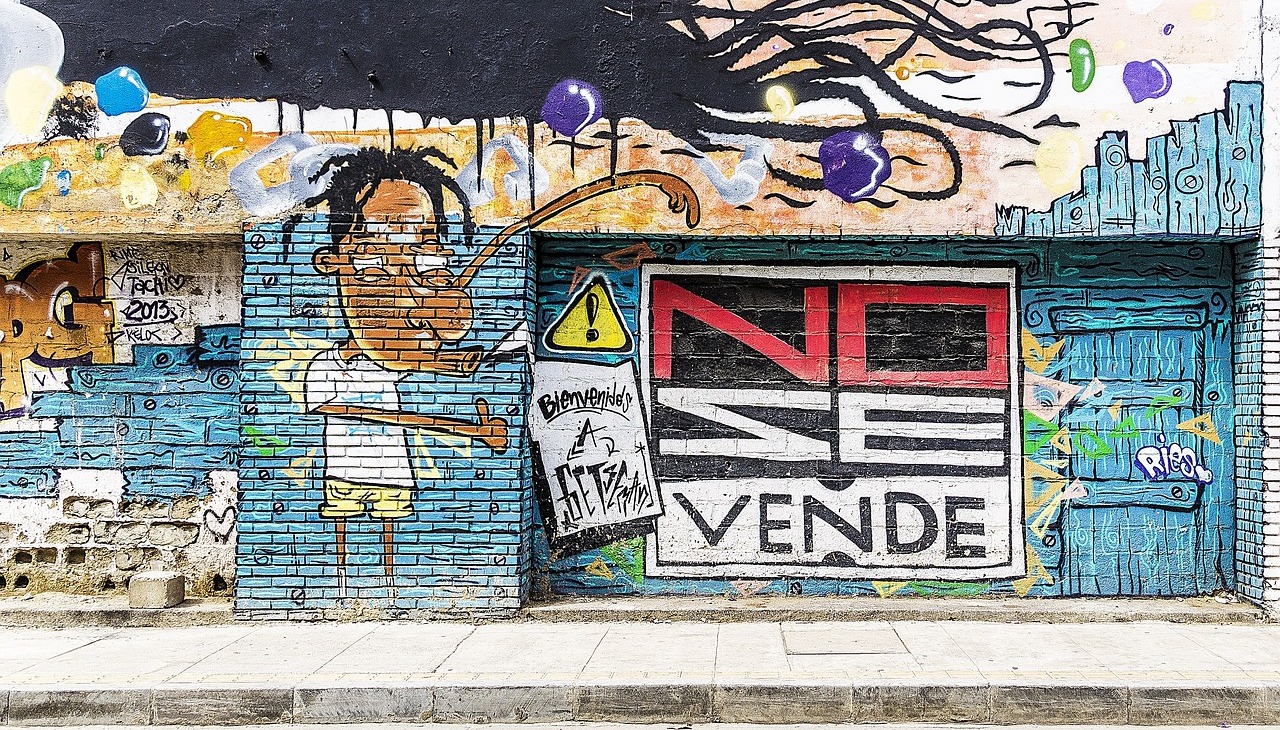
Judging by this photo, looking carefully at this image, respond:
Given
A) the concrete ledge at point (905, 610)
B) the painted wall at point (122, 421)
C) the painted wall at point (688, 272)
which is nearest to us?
the concrete ledge at point (905, 610)

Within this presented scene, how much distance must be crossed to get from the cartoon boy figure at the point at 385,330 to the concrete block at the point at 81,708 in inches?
67.9

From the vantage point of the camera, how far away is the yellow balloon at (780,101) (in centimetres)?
709

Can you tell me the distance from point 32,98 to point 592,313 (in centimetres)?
431

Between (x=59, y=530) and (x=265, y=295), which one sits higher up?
(x=265, y=295)

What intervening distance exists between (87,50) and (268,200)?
1.71 m

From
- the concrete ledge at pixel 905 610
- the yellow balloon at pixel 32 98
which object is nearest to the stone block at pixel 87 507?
the yellow balloon at pixel 32 98

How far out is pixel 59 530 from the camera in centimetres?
764

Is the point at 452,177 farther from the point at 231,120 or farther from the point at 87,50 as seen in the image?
the point at 87,50

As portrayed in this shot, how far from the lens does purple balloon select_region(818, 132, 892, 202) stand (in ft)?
23.1

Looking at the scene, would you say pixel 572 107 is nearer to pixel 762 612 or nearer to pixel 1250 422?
pixel 762 612

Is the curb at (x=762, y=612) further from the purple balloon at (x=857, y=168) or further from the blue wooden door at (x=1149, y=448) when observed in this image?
the purple balloon at (x=857, y=168)

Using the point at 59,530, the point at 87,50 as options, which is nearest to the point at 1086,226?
the point at 87,50

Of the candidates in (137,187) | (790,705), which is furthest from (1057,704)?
(137,187)

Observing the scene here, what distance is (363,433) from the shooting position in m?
7.09
